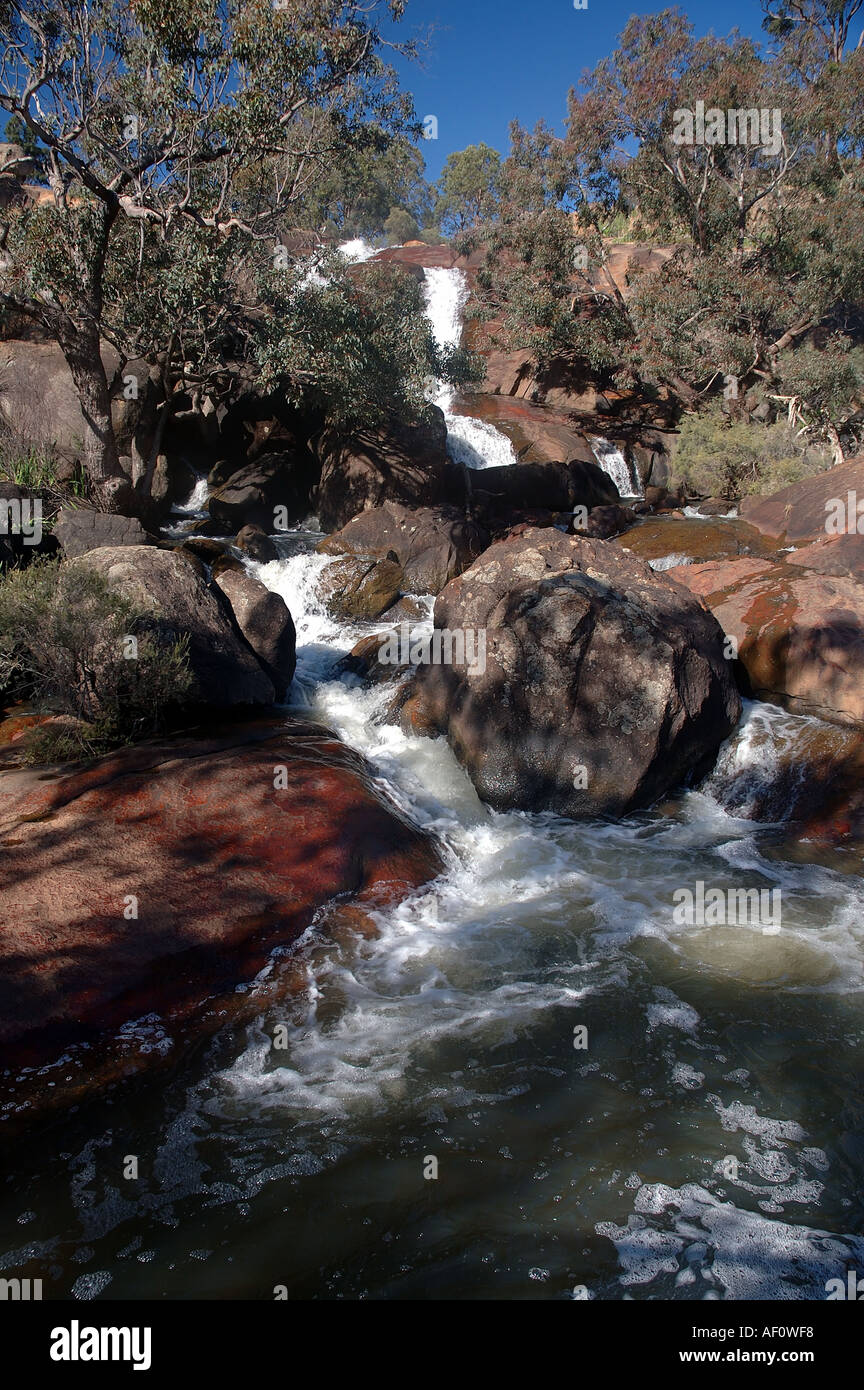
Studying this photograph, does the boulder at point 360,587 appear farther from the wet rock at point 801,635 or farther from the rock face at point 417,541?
the wet rock at point 801,635

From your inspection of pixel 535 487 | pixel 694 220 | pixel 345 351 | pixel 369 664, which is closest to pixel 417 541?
pixel 345 351

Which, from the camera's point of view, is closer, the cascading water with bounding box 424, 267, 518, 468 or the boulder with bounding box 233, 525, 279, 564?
the boulder with bounding box 233, 525, 279, 564

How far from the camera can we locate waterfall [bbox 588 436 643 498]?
20.9 m

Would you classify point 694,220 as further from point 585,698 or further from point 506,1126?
point 506,1126

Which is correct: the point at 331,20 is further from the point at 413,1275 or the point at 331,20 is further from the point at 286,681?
the point at 413,1275

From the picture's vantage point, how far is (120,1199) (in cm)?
391

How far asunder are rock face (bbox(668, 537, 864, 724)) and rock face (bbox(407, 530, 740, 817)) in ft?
2.71

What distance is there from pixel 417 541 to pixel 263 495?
4.12m

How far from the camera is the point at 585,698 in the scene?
8414 mm

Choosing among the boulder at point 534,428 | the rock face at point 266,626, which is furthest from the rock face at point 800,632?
the boulder at point 534,428

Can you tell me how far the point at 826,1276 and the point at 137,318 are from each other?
1459 cm

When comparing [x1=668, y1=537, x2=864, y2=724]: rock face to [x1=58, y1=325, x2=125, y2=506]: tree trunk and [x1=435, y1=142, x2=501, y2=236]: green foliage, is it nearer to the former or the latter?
[x1=58, y1=325, x2=125, y2=506]: tree trunk

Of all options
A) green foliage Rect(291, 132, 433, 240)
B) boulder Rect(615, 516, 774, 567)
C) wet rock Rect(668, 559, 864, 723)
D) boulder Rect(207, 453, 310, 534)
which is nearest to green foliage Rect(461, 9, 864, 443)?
green foliage Rect(291, 132, 433, 240)
